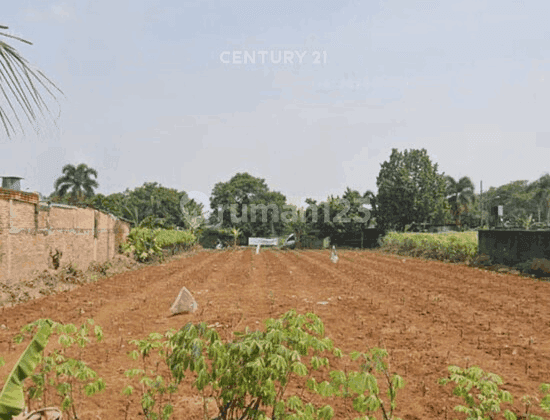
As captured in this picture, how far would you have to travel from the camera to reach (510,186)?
80.8 metres

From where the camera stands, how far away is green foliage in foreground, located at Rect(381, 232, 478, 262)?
23656 mm

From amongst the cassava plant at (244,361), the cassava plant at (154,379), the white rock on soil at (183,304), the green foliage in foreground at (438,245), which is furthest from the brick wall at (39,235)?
the green foliage in foreground at (438,245)

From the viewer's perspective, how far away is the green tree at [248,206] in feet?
163

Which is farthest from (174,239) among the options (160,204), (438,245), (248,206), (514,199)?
(514,199)

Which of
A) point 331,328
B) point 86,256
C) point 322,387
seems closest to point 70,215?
point 86,256

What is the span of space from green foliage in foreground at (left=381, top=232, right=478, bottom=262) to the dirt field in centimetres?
790

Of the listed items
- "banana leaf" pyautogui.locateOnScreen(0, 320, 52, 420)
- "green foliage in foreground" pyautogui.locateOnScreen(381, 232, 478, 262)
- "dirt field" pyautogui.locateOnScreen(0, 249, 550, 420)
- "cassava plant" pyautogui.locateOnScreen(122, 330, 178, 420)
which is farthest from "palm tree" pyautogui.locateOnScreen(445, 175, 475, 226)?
"banana leaf" pyautogui.locateOnScreen(0, 320, 52, 420)

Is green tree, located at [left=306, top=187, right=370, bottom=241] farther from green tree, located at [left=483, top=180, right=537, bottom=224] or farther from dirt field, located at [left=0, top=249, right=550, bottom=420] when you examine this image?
green tree, located at [left=483, top=180, right=537, bottom=224]

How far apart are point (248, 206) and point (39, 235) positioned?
1544 inches

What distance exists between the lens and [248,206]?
5188 cm

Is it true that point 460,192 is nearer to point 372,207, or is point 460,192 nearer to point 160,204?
point 372,207

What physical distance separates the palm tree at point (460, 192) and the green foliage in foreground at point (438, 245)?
29.3 meters

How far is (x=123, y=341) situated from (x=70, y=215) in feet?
32.8

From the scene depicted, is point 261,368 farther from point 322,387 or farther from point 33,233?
point 33,233
